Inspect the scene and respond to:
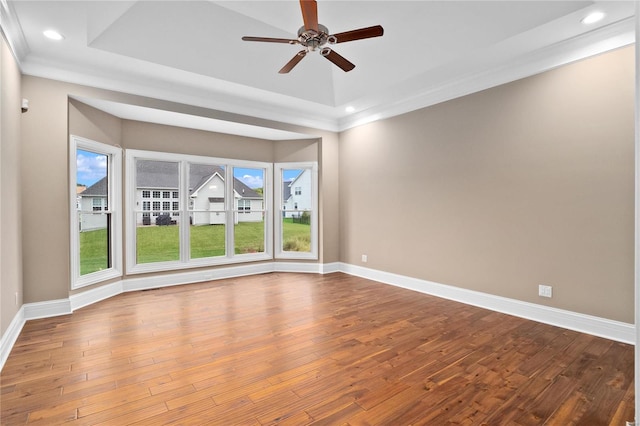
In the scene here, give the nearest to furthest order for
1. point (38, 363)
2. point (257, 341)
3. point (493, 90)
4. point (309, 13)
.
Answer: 1. point (309, 13)
2. point (38, 363)
3. point (257, 341)
4. point (493, 90)

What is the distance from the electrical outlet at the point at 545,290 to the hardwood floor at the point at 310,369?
1.18 feet

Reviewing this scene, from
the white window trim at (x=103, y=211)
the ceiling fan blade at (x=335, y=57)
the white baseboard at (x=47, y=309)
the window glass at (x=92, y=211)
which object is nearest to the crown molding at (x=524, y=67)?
the ceiling fan blade at (x=335, y=57)

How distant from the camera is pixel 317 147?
6.12 meters

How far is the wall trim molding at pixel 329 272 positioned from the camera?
3.04 meters

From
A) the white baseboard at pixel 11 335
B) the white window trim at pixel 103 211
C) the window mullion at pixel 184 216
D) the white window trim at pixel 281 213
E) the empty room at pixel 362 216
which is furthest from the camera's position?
the white window trim at pixel 281 213

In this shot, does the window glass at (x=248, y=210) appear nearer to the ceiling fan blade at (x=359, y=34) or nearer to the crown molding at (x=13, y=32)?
the crown molding at (x=13, y=32)

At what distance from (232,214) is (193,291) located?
1.66 meters

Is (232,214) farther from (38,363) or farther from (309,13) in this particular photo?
(309,13)

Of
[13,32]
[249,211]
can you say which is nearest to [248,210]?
[249,211]

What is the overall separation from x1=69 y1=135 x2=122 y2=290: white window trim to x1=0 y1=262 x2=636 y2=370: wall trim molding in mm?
174

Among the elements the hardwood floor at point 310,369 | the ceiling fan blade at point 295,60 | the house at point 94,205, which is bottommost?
the hardwood floor at point 310,369

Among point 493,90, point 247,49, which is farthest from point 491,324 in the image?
point 247,49

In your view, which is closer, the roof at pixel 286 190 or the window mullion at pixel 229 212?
the window mullion at pixel 229 212

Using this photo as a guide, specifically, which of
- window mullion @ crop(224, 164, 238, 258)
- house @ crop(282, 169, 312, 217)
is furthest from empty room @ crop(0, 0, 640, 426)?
house @ crop(282, 169, 312, 217)
